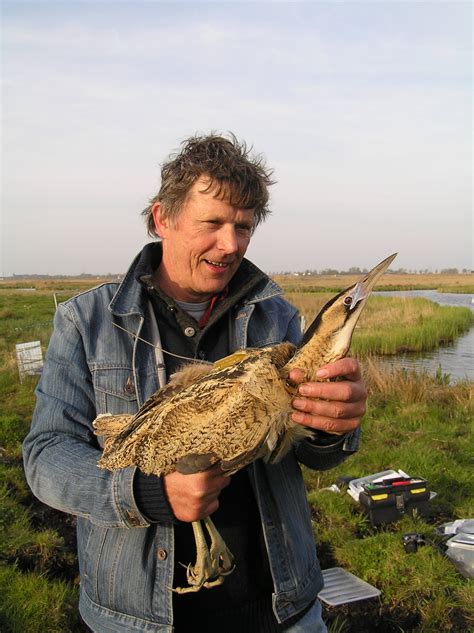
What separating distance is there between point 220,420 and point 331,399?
1.66 feet

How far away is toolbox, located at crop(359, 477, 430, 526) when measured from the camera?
20.2 feet

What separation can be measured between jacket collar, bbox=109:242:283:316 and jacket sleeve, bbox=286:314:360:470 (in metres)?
0.86

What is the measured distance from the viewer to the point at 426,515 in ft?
20.9

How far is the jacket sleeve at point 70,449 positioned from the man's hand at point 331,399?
2.72ft

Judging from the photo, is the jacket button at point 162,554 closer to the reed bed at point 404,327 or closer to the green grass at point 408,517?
the green grass at point 408,517

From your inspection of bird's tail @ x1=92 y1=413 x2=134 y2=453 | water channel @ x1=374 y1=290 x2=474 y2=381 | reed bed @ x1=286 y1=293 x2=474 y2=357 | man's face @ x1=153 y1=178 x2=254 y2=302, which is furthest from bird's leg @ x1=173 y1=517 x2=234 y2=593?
reed bed @ x1=286 y1=293 x2=474 y2=357

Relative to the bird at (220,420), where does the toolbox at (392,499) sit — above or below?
below

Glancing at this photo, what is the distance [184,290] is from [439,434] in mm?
7807

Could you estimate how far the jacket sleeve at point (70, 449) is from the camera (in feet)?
7.78

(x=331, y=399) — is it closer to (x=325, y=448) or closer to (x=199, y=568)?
(x=325, y=448)

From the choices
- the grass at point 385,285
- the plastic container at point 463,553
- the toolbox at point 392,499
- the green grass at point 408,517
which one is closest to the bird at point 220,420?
the green grass at point 408,517

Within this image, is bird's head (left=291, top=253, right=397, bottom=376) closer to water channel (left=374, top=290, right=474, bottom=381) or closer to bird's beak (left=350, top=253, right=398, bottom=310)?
bird's beak (left=350, top=253, right=398, bottom=310)

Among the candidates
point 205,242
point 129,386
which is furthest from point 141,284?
point 129,386

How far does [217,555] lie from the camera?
2.48 meters
